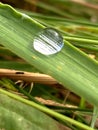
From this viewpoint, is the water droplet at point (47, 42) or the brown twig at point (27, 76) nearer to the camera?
the water droplet at point (47, 42)

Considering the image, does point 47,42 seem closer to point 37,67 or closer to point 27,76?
point 37,67

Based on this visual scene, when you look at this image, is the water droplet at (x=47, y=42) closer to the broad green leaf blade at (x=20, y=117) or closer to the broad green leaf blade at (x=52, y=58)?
the broad green leaf blade at (x=52, y=58)

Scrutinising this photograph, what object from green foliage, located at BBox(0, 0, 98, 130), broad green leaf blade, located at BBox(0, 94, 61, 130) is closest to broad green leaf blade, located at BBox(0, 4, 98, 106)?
green foliage, located at BBox(0, 0, 98, 130)

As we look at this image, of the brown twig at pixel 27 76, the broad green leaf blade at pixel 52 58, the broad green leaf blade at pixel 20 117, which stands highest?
the broad green leaf blade at pixel 52 58

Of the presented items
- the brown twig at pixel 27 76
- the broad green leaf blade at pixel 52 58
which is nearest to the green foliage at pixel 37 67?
the broad green leaf blade at pixel 52 58

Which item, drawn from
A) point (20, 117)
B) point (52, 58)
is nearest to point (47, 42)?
point (52, 58)

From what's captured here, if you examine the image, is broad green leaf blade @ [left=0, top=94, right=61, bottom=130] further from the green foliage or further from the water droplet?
the water droplet

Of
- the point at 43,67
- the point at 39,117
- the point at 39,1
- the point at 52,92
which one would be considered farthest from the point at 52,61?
the point at 39,1

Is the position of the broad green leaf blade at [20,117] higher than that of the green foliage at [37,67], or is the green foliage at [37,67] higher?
the green foliage at [37,67]
